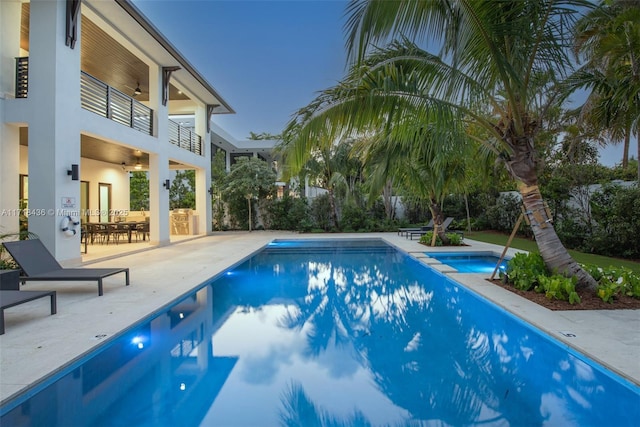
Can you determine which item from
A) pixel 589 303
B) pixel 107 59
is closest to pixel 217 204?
pixel 107 59

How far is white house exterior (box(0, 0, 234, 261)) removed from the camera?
8.18 m

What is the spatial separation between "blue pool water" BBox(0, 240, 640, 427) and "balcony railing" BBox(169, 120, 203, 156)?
10.7 meters

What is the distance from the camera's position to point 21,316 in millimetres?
4965

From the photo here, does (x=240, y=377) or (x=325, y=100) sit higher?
(x=325, y=100)

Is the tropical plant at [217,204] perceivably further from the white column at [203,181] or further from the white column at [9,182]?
the white column at [9,182]

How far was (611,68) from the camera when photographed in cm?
781

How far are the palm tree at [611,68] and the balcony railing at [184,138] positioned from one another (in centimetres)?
1388

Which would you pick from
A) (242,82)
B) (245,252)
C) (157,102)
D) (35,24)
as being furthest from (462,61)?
(242,82)

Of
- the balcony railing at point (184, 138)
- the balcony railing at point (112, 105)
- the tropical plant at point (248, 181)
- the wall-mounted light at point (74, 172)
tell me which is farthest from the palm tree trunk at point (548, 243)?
the tropical plant at point (248, 181)

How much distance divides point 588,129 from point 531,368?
28.7 ft

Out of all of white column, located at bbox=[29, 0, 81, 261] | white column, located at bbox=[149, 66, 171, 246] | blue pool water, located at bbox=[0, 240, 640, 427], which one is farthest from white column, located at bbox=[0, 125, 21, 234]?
blue pool water, located at bbox=[0, 240, 640, 427]

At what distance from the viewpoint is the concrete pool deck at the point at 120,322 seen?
11.3 feet

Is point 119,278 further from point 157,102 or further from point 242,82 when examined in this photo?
point 242,82

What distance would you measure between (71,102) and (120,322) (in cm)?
679
